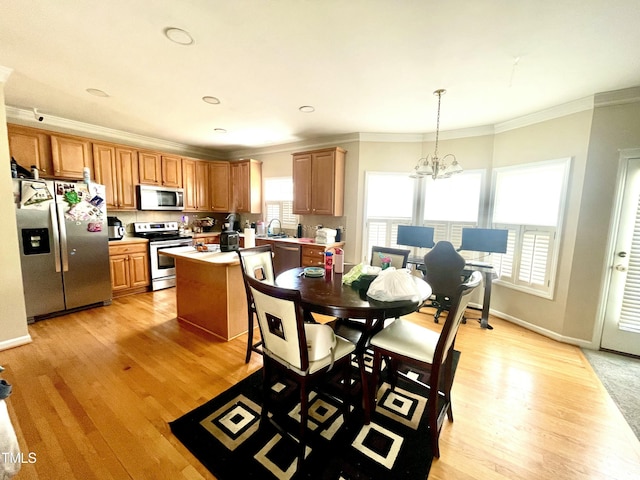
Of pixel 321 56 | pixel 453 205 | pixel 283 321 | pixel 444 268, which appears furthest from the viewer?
pixel 453 205

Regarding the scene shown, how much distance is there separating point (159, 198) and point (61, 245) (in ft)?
5.41

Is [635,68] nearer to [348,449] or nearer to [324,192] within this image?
[324,192]

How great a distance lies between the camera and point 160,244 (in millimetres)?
4305

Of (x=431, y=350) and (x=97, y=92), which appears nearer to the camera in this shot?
(x=431, y=350)

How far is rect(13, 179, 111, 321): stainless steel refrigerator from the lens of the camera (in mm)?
2971

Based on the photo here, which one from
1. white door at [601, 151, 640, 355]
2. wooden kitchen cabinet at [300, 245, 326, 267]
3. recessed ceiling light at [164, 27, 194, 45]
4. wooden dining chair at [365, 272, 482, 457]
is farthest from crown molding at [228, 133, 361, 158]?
wooden dining chair at [365, 272, 482, 457]

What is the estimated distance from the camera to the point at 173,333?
2.91 m

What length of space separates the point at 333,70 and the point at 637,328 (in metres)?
4.07

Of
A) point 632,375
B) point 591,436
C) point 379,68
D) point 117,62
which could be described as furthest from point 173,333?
point 632,375

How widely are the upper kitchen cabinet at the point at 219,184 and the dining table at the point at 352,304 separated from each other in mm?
3878

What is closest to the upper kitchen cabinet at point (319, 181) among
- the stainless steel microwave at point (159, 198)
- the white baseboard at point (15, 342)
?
the stainless steel microwave at point (159, 198)

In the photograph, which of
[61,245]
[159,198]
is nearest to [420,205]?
[159,198]

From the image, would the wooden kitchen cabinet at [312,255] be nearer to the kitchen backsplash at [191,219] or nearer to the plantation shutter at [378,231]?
the kitchen backsplash at [191,219]

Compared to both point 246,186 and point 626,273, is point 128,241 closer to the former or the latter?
point 246,186
